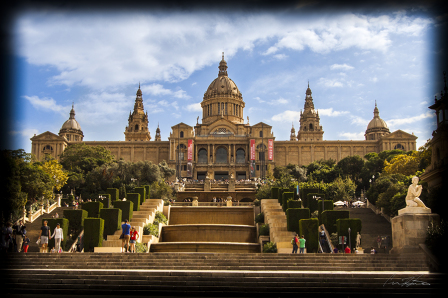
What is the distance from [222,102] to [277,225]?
7981 cm

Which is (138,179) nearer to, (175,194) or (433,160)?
(175,194)

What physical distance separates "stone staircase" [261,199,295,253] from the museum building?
49447 millimetres

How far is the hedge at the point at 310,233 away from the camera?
2829 centimetres

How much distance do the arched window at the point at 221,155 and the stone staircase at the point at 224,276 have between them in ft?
243

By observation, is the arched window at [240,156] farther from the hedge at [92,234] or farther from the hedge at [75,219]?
the hedge at [92,234]

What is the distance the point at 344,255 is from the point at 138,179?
40894mm

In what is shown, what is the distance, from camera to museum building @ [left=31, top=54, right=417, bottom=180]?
93.8 metres

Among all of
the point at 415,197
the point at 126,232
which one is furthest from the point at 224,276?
the point at 415,197

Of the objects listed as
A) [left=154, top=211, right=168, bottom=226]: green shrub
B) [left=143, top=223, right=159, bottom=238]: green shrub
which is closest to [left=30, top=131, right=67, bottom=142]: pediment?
[left=154, top=211, right=168, bottom=226]: green shrub

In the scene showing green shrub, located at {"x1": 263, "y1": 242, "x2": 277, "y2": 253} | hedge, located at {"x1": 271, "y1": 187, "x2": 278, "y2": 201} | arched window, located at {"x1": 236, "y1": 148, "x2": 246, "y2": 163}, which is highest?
arched window, located at {"x1": 236, "y1": 148, "x2": 246, "y2": 163}

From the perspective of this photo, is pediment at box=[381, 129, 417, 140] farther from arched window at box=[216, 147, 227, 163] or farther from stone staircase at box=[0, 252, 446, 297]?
stone staircase at box=[0, 252, 446, 297]

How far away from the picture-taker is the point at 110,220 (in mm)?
31359

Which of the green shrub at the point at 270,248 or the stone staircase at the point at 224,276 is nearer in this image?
the stone staircase at the point at 224,276

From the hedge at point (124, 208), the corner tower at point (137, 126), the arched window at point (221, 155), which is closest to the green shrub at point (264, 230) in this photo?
the hedge at point (124, 208)
